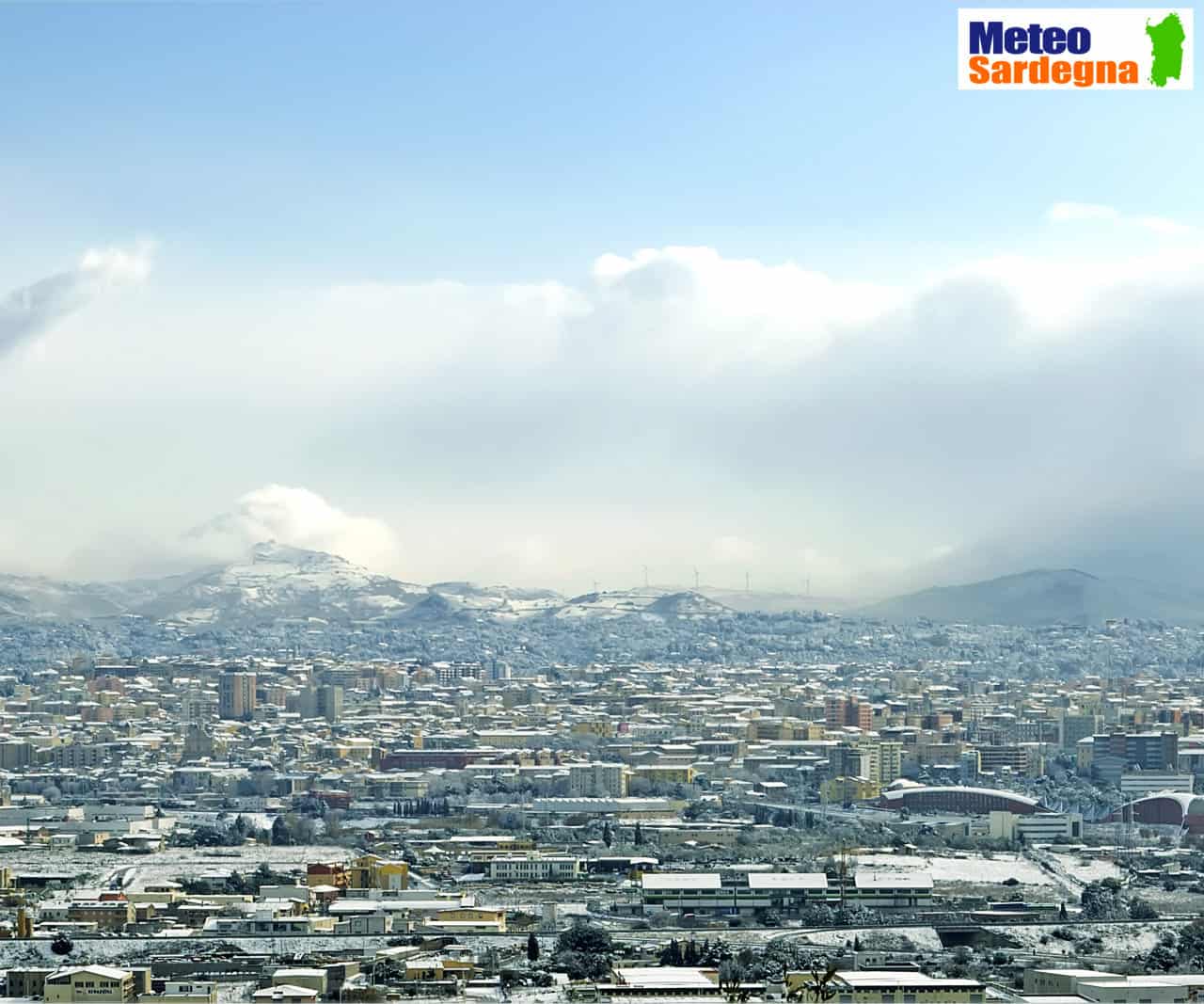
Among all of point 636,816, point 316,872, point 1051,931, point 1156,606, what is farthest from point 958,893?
point 1156,606

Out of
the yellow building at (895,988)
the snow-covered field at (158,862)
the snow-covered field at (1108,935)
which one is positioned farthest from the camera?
the snow-covered field at (158,862)

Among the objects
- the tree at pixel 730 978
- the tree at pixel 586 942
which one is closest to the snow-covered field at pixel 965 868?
the tree at pixel 586 942

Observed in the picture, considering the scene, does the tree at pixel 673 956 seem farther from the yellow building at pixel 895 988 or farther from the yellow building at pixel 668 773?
the yellow building at pixel 668 773

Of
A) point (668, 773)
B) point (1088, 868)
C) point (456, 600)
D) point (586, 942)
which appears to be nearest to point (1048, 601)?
point (456, 600)

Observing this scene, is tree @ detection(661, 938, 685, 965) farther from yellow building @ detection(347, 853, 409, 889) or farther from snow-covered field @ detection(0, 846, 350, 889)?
snow-covered field @ detection(0, 846, 350, 889)

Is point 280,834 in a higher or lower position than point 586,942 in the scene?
higher

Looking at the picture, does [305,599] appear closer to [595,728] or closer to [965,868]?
[595,728]

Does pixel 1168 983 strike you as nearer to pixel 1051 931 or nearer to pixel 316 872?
pixel 1051 931
